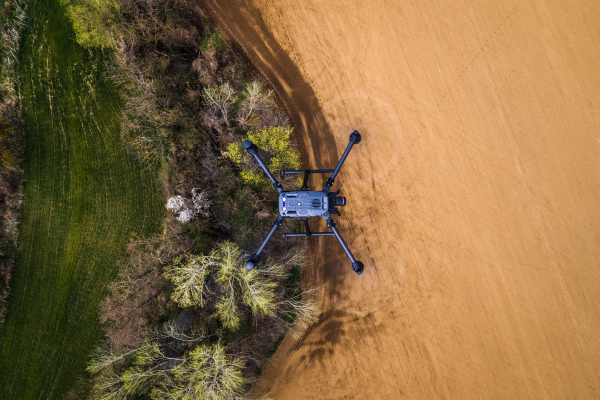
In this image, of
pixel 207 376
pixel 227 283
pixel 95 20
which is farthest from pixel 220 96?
pixel 207 376

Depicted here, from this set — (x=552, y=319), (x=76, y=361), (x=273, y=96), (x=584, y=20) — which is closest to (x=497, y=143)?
(x=584, y=20)

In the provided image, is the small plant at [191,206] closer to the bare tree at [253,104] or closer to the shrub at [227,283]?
the shrub at [227,283]

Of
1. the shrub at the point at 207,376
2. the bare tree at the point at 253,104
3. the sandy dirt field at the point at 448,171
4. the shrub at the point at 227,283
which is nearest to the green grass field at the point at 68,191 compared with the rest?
the shrub at the point at 227,283

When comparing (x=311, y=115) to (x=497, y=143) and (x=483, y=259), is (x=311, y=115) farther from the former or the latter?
(x=483, y=259)

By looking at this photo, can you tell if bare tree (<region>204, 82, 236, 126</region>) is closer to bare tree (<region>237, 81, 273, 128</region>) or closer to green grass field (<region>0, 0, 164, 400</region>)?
bare tree (<region>237, 81, 273, 128</region>)

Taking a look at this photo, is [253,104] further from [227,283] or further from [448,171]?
[448,171]

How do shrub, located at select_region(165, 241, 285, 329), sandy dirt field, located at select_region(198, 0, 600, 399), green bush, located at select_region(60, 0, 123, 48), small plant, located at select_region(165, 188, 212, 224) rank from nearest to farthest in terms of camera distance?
shrub, located at select_region(165, 241, 285, 329)
green bush, located at select_region(60, 0, 123, 48)
small plant, located at select_region(165, 188, 212, 224)
sandy dirt field, located at select_region(198, 0, 600, 399)

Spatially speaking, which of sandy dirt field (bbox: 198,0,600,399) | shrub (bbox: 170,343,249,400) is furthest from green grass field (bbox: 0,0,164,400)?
sandy dirt field (bbox: 198,0,600,399)
